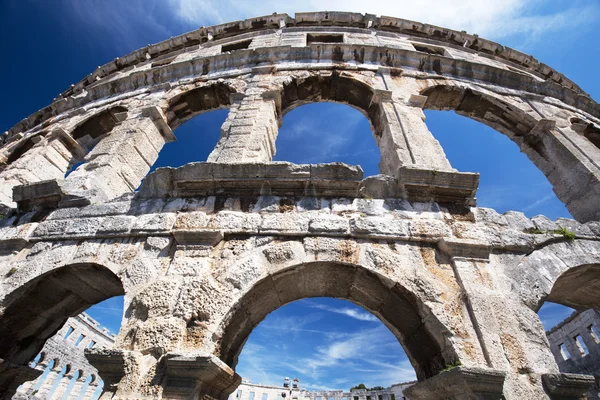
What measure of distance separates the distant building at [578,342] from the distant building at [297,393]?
48.0 feet

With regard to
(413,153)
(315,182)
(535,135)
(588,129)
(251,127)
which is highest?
(588,129)

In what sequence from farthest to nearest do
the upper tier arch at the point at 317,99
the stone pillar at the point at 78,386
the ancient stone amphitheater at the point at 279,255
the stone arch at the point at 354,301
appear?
the stone pillar at the point at 78,386
the upper tier arch at the point at 317,99
the stone arch at the point at 354,301
the ancient stone amphitheater at the point at 279,255

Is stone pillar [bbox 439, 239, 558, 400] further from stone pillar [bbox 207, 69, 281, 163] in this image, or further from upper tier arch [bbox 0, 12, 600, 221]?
stone pillar [bbox 207, 69, 281, 163]

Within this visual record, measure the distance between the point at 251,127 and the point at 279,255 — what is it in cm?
286

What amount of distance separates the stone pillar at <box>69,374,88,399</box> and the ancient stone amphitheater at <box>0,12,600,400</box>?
1570cm

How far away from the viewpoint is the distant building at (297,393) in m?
24.0

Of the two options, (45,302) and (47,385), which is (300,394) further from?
(45,302)

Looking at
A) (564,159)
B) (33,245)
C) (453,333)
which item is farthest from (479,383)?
(564,159)

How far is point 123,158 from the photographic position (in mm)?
5738

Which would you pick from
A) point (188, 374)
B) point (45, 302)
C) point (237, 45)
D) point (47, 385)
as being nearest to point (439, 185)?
point (188, 374)

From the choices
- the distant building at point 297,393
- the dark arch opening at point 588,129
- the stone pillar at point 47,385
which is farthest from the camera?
the distant building at point 297,393

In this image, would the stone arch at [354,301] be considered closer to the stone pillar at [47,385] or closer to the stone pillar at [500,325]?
the stone pillar at [500,325]

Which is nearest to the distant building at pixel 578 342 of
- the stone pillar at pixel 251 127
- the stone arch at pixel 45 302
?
the stone pillar at pixel 251 127

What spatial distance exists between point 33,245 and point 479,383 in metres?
5.26
